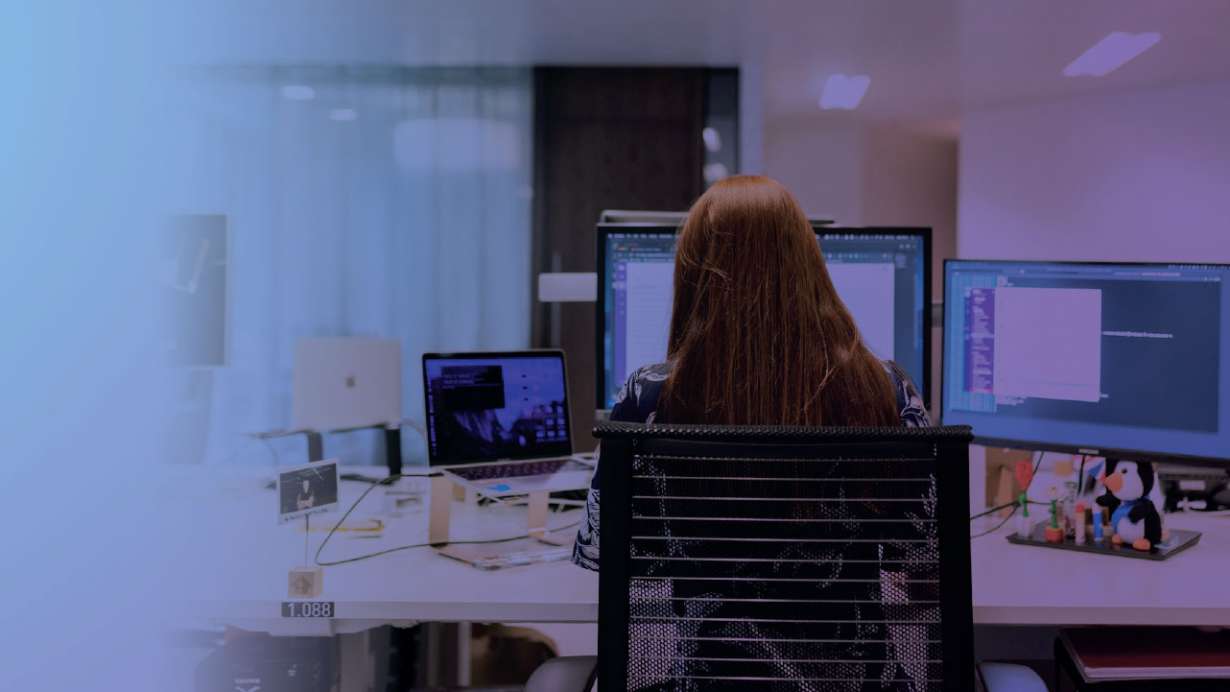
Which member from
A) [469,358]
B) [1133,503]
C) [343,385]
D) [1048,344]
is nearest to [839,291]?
[1048,344]

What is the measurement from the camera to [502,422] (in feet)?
6.45

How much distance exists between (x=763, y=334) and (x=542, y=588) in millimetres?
533

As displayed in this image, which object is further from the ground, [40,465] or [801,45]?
[801,45]

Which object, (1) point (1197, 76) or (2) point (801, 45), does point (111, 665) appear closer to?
(2) point (801, 45)

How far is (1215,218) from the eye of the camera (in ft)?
19.6

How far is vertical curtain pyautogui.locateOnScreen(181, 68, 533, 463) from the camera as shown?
5.73 meters

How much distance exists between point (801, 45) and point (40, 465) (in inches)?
202

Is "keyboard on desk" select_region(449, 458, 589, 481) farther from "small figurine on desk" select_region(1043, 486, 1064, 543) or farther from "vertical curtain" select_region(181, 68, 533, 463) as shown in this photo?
"vertical curtain" select_region(181, 68, 533, 463)

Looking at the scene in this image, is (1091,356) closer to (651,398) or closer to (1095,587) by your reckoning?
(1095,587)

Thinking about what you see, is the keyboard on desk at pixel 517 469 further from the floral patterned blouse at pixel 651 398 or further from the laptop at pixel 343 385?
the laptop at pixel 343 385

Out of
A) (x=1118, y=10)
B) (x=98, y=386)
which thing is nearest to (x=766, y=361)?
(x=98, y=386)

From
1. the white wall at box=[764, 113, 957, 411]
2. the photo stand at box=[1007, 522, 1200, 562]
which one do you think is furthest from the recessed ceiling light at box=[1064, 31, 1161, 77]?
the photo stand at box=[1007, 522, 1200, 562]

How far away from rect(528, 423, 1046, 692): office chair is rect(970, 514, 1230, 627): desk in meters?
0.38

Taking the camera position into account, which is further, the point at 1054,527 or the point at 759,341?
the point at 1054,527
